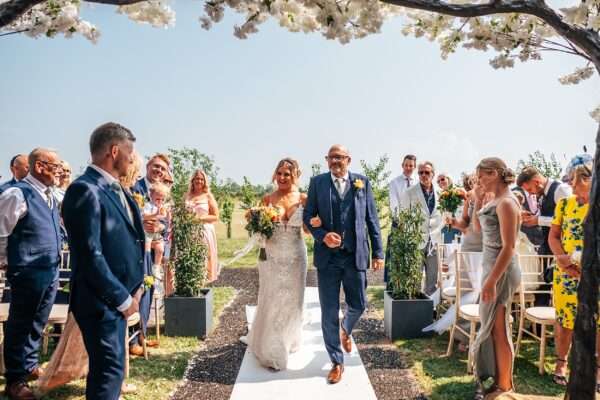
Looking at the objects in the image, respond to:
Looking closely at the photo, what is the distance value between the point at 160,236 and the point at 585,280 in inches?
201

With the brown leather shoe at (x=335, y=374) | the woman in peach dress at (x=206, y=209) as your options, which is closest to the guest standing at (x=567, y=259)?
the brown leather shoe at (x=335, y=374)

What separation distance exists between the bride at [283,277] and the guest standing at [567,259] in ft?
8.56

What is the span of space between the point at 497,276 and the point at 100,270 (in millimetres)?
3000

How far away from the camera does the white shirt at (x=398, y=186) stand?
8.49 metres

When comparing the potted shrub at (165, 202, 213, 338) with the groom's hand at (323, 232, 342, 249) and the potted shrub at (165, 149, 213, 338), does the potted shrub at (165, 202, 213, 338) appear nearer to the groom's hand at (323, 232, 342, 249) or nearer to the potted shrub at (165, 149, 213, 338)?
the potted shrub at (165, 149, 213, 338)

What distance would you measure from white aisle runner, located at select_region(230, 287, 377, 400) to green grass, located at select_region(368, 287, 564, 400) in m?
0.62

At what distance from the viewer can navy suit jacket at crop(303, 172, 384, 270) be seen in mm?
4836

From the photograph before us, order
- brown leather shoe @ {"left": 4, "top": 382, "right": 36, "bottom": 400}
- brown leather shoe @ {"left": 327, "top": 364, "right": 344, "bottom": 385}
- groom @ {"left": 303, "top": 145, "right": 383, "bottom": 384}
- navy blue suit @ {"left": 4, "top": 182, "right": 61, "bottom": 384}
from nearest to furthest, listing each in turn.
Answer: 1. brown leather shoe @ {"left": 4, "top": 382, "right": 36, "bottom": 400}
2. navy blue suit @ {"left": 4, "top": 182, "right": 61, "bottom": 384}
3. brown leather shoe @ {"left": 327, "top": 364, "right": 344, "bottom": 385}
4. groom @ {"left": 303, "top": 145, "right": 383, "bottom": 384}

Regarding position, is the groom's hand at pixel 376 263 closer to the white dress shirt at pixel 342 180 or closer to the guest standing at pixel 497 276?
the white dress shirt at pixel 342 180

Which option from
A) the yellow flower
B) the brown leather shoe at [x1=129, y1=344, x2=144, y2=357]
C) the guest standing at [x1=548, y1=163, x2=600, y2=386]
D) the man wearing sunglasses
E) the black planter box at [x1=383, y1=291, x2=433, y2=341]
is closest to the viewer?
the guest standing at [x1=548, y1=163, x2=600, y2=386]

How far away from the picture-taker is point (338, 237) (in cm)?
470

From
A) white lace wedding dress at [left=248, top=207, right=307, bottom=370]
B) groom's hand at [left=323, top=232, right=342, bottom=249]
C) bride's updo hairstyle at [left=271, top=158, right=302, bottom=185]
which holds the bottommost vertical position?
white lace wedding dress at [left=248, top=207, right=307, bottom=370]

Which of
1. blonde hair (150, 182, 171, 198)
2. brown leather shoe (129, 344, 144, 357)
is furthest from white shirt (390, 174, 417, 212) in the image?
brown leather shoe (129, 344, 144, 357)

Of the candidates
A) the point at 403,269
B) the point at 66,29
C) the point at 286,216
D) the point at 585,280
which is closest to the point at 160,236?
the point at 286,216
